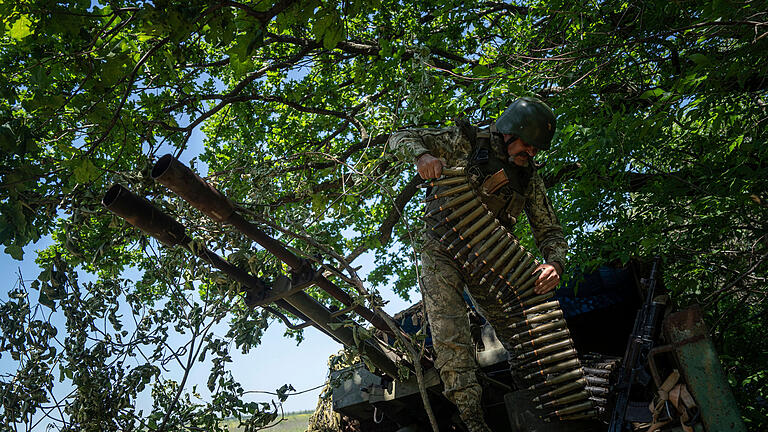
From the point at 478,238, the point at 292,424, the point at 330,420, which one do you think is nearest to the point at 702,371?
the point at 478,238

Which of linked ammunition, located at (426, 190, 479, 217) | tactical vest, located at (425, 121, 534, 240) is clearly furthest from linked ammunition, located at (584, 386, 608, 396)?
linked ammunition, located at (426, 190, 479, 217)

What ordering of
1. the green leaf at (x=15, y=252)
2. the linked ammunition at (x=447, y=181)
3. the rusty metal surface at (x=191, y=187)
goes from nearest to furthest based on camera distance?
the green leaf at (x=15, y=252), the rusty metal surface at (x=191, y=187), the linked ammunition at (x=447, y=181)

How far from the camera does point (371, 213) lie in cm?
1319

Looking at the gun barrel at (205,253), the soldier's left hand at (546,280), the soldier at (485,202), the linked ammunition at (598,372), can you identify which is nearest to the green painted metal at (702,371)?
the linked ammunition at (598,372)

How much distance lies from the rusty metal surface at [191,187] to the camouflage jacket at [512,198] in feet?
4.51

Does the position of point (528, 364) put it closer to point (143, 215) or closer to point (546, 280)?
point (546, 280)

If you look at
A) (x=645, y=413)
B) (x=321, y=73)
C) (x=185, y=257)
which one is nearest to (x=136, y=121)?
(x=185, y=257)

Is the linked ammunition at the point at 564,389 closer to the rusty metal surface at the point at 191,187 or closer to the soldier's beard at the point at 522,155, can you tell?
the soldier's beard at the point at 522,155

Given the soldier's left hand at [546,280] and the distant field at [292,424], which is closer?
the distant field at [292,424]

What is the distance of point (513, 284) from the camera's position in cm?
446

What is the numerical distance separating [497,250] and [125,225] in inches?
113

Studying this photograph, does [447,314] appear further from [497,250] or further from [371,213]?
[371,213]

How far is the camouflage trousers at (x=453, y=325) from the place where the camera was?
404 centimetres

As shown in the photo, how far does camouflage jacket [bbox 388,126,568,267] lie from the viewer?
434 centimetres
